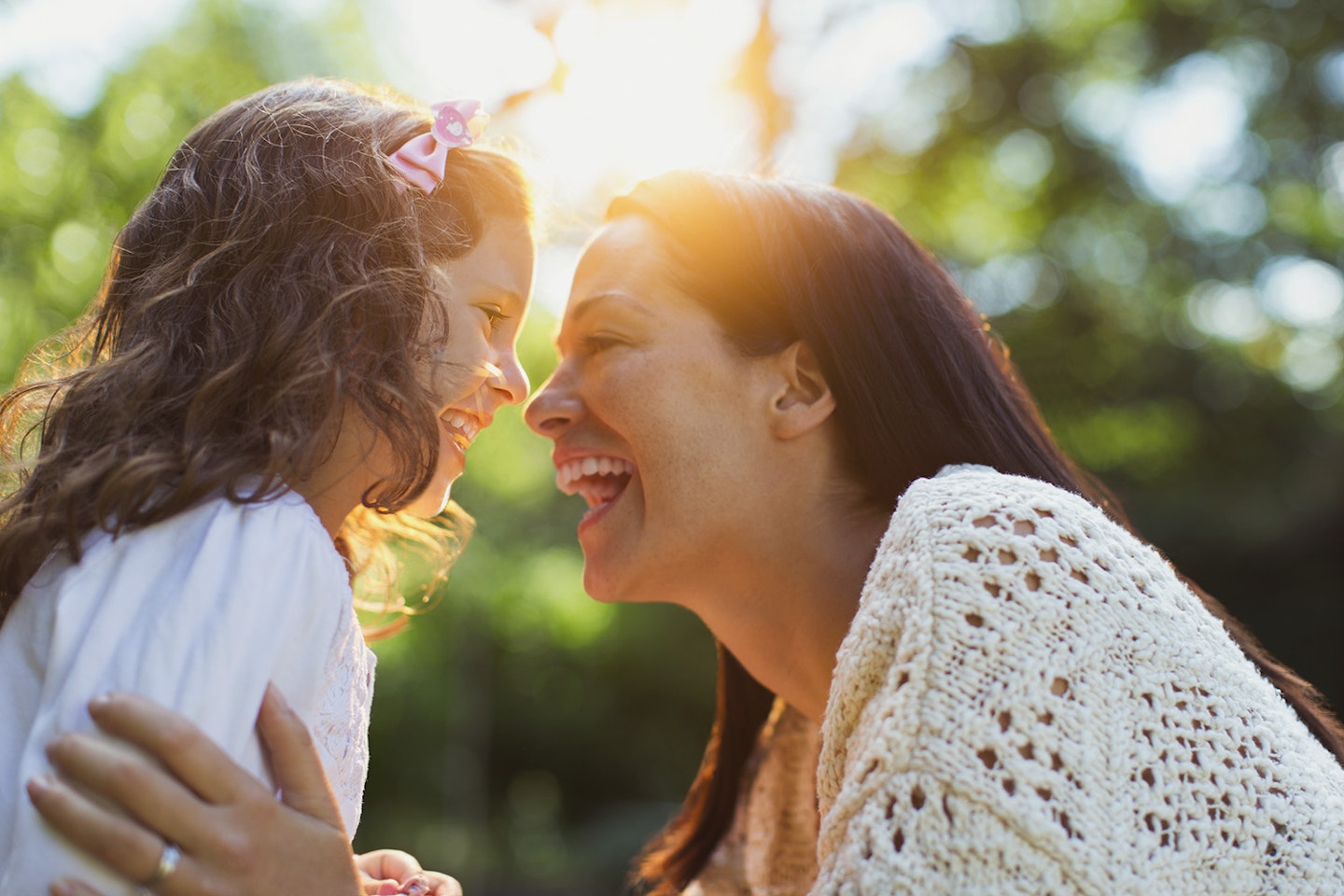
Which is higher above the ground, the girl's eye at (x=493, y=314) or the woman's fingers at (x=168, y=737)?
the girl's eye at (x=493, y=314)

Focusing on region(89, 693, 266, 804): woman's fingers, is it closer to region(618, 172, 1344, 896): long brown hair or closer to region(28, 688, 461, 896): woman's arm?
region(28, 688, 461, 896): woman's arm

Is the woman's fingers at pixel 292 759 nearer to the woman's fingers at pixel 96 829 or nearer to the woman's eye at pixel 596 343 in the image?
the woman's fingers at pixel 96 829

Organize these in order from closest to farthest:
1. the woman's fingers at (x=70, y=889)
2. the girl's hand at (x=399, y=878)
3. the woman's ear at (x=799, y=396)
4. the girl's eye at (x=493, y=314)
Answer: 1. the woman's fingers at (x=70, y=889)
2. the girl's hand at (x=399, y=878)
3. the girl's eye at (x=493, y=314)
4. the woman's ear at (x=799, y=396)

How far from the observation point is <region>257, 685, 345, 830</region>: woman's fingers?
141cm

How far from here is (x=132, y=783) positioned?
127 cm

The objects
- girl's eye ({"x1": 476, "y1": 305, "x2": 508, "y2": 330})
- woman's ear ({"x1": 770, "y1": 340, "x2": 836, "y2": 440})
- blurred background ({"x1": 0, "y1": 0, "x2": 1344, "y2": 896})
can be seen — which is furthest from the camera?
blurred background ({"x1": 0, "y1": 0, "x2": 1344, "y2": 896})

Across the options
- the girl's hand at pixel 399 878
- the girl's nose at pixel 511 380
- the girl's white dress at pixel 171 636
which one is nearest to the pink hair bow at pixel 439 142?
the girl's nose at pixel 511 380

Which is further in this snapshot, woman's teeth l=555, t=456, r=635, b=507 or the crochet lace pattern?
woman's teeth l=555, t=456, r=635, b=507

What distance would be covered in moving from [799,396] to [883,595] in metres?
0.83

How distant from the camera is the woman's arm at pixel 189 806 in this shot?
1267 mm

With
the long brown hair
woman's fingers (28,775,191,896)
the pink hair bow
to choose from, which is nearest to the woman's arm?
woman's fingers (28,775,191,896)

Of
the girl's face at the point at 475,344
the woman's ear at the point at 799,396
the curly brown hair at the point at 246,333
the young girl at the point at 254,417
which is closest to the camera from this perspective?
the young girl at the point at 254,417

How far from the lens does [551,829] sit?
31.3ft

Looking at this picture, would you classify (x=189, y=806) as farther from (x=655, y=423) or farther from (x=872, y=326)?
(x=872, y=326)
